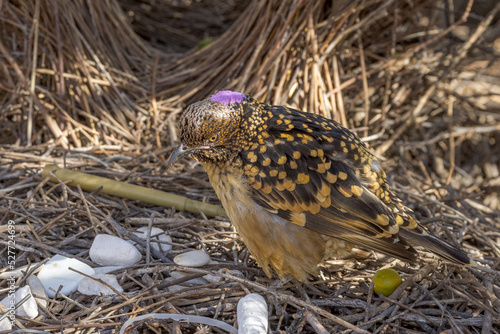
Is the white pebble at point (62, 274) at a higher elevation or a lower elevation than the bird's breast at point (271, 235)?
lower

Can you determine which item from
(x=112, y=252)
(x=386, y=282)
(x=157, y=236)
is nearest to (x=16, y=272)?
(x=112, y=252)

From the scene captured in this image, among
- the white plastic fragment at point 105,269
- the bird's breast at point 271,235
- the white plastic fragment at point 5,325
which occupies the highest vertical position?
the bird's breast at point 271,235

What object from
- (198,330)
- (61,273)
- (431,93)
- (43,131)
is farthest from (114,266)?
(431,93)

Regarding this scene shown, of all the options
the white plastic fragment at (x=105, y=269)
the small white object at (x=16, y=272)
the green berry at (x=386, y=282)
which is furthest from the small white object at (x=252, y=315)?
the small white object at (x=16, y=272)

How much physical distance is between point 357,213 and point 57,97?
230cm

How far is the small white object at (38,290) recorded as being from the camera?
203cm

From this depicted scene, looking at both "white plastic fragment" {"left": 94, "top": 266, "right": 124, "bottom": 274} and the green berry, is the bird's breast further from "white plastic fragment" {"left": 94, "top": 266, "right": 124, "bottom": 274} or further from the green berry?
"white plastic fragment" {"left": 94, "top": 266, "right": 124, "bottom": 274}

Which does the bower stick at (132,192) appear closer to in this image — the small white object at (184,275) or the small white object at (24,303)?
the small white object at (184,275)

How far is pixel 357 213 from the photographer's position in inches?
83.2

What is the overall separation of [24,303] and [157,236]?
0.73 meters

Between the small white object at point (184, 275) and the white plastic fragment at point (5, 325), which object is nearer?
the white plastic fragment at point (5, 325)

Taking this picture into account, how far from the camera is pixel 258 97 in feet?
11.1

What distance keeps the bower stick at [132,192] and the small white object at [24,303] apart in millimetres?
867

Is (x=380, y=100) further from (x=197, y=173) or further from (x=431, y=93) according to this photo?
(x=197, y=173)
